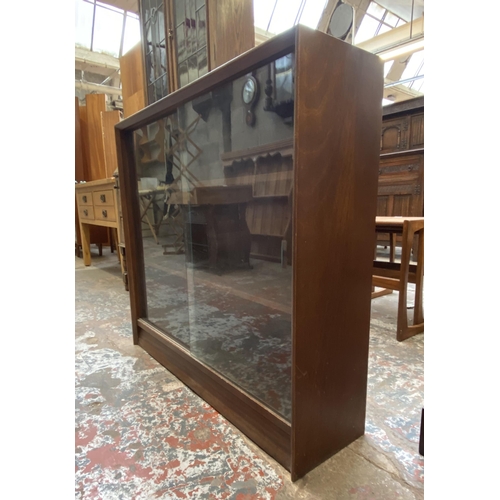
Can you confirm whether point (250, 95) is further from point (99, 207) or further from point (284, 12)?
point (284, 12)

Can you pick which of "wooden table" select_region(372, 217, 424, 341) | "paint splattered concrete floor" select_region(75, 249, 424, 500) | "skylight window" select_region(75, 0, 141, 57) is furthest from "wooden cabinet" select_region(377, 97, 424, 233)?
"skylight window" select_region(75, 0, 141, 57)

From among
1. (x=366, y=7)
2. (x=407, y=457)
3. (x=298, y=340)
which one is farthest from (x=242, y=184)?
(x=366, y=7)

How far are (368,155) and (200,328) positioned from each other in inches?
33.6

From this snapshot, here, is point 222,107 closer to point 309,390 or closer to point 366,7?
point 309,390

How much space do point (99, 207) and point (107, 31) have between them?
568 centimetres

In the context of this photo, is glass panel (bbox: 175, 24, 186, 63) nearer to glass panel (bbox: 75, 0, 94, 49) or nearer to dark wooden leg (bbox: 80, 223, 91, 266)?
dark wooden leg (bbox: 80, 223, 91, 266)

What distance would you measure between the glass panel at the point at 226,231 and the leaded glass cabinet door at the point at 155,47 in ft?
3.73

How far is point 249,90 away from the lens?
0.89 metres

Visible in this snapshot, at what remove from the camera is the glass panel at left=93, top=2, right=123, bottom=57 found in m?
6.38

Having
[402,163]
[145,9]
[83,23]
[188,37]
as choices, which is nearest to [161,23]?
[145,9]

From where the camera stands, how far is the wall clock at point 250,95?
86 centimetres

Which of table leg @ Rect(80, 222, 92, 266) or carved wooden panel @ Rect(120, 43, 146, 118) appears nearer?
carved wooden panel @ Rect(120, 43, 146, 118)

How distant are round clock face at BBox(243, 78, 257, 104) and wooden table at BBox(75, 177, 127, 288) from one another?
1971mm

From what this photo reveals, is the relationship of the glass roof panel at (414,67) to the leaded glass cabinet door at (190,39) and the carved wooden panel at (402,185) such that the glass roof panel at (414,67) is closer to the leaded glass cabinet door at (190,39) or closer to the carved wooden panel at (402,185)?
the carved wooden panel at (402,185)
